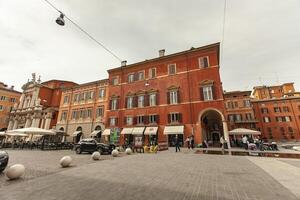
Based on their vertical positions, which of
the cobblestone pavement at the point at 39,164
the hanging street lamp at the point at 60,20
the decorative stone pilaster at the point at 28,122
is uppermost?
the hanging street lamp at the point at 60,20

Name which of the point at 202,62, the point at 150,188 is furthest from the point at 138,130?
the point at 150,188

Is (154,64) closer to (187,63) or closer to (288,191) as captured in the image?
(187,63)

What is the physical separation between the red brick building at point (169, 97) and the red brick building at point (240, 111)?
18804 mm

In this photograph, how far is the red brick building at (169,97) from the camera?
2112cm

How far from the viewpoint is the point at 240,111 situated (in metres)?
43.9

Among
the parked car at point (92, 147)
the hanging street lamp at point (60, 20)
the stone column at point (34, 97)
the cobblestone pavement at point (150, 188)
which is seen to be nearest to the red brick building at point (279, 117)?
the parked car at point (92, 147)

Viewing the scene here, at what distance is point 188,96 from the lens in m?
22.4

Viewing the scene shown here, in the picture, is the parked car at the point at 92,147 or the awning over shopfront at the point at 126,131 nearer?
the parked car at the point at 92,147

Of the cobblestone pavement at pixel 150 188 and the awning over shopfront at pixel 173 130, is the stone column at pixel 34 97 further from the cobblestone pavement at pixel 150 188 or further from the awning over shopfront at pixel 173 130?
the cobblestone pavement at pixel 150 188

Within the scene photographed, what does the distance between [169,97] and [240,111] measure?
3100 centimetres

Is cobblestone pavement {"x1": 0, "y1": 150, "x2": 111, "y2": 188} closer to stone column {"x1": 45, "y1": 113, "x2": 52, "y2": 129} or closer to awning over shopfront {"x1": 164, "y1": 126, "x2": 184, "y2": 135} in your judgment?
awning over shopfront {"x1": 164, "y1": 126, "x2": 184, "y2": 135}

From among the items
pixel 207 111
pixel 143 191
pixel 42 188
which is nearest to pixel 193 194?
pixel 143 191

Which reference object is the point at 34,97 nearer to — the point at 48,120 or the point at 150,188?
the point at 48,120

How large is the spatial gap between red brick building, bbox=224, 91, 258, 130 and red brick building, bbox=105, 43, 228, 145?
18.8m
